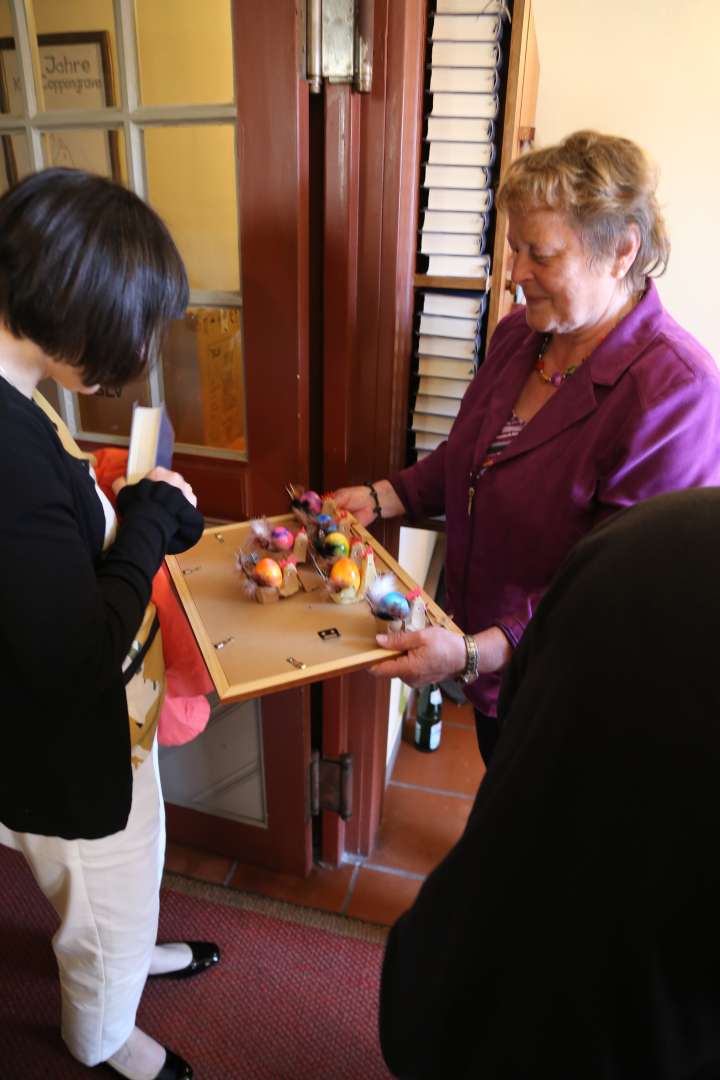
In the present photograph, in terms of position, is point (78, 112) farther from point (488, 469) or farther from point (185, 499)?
point (488, 469)

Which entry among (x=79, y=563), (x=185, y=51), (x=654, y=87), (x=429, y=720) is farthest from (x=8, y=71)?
(x=429, y=720)

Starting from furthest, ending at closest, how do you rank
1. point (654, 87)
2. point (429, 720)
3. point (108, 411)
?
point (429, 720), point (654, 87), point (108, 411)

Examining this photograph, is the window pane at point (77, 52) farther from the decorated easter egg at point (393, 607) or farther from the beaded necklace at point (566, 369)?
the decorated easter egg at point (393, 607)

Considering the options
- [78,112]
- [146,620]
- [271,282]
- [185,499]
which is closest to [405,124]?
[271,282]

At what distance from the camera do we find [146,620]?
40.3 inches

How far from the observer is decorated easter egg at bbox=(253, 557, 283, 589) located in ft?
3.37

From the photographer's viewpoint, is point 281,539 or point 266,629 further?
point 281,539

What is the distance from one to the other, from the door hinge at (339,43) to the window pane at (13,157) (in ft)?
1.78

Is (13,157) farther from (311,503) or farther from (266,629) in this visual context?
(266,629)

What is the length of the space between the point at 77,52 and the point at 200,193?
0.29 m

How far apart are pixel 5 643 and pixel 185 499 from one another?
0.30m

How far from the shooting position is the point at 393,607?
0.96 metres

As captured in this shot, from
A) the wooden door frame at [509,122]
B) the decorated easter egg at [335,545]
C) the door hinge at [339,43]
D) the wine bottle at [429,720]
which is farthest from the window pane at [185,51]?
the wine bottle at [429,720]

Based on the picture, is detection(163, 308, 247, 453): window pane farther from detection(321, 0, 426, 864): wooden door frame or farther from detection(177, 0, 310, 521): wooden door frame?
detection(321, 0, 426, 864): wooden door frame
